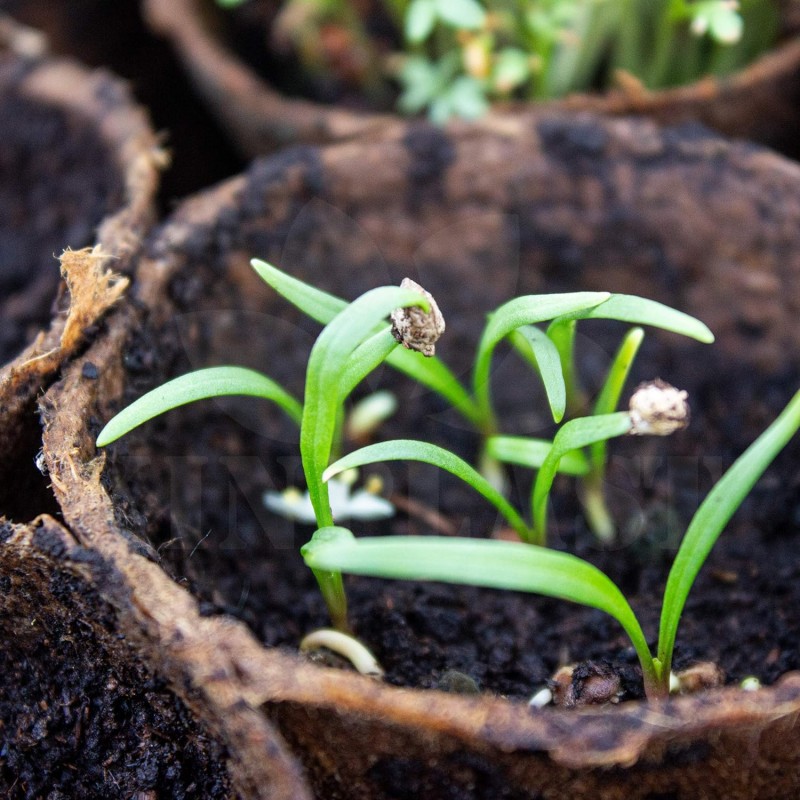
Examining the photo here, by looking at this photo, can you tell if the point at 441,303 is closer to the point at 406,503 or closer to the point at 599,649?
the point at 406,503

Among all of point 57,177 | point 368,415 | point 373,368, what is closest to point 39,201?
point 57,177

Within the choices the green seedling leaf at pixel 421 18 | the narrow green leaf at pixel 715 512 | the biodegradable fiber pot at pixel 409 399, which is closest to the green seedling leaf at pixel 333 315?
the biodegradable fiber pot at pixel 409 399

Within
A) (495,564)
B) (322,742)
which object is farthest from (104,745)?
(495,564)

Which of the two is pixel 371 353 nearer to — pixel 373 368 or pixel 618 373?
pixel 373 368

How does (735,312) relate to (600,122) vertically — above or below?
below

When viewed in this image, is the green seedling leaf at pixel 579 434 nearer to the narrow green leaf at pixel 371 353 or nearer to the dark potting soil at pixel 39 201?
the narrow green leaf at pixel 371 353

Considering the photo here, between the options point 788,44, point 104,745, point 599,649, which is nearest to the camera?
point 104,745
